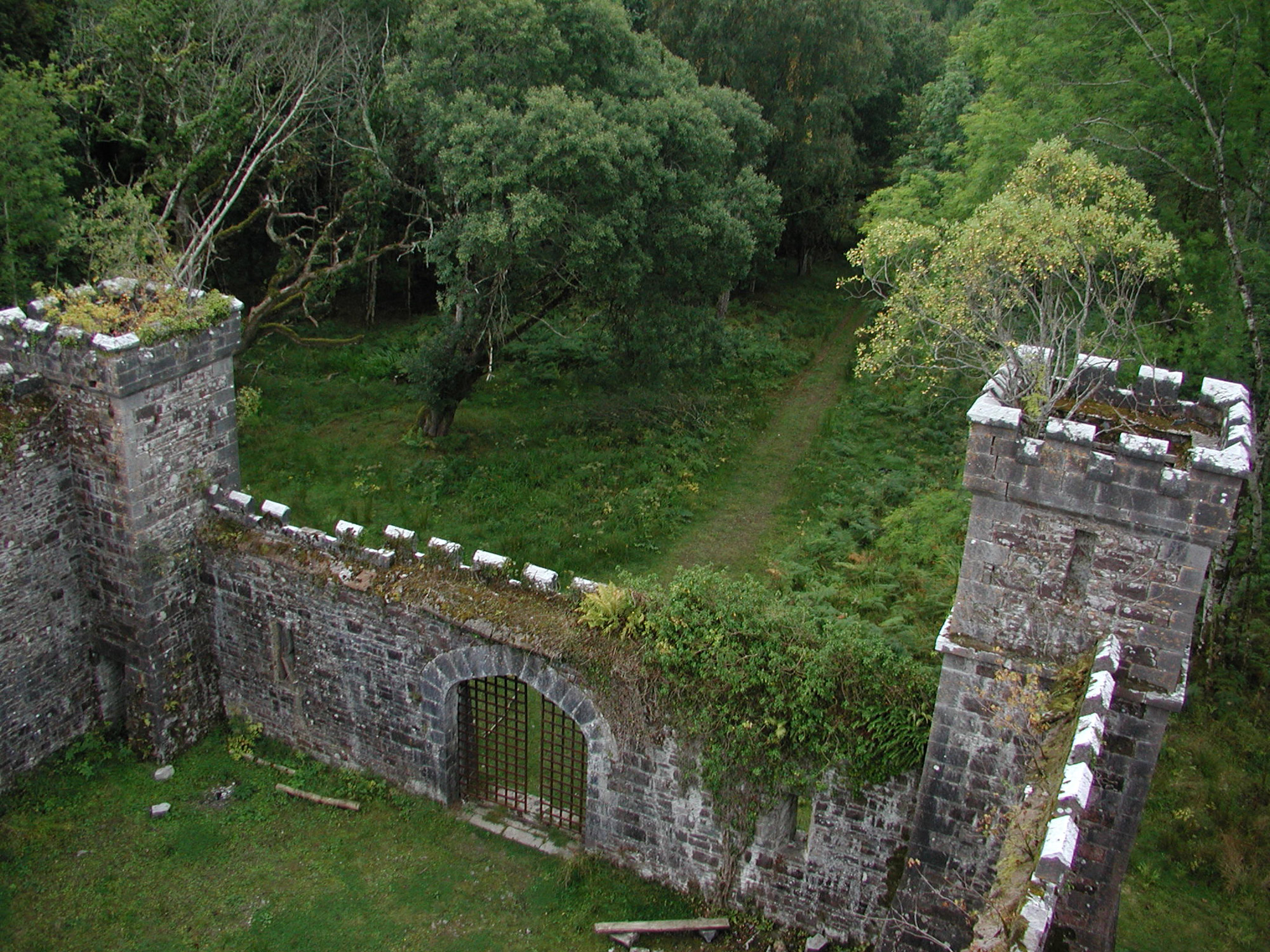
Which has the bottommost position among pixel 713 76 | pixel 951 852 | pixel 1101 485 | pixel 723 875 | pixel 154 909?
pixel 154 909

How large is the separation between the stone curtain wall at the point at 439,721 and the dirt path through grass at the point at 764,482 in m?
7.69

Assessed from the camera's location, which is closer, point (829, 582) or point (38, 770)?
point (38, 770)

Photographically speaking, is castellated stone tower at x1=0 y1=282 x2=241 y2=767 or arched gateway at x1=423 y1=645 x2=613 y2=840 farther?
castellated stone tower at x1=0 y1=282 x2=241 y2=767

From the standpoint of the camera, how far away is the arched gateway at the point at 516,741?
44.5 feet

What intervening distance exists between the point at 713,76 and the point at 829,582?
2075cm

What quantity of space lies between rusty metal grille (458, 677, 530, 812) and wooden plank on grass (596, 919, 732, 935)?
228 cm

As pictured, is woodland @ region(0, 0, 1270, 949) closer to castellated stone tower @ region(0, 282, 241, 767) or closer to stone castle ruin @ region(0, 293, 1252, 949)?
stone castle ruin @ region(0, 293, 1252, 949)

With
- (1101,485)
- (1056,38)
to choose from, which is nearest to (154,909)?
(1101,485)

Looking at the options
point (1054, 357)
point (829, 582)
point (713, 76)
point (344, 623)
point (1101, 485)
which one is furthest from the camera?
point (713, 76)

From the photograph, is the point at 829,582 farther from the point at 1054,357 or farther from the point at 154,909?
the point at 154,909

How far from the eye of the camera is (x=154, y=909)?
1352cm

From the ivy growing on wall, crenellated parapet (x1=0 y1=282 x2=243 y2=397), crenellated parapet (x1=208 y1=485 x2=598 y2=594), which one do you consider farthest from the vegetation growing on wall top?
the ivy growing on wall

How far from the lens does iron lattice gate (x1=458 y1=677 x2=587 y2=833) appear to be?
47.7 feet

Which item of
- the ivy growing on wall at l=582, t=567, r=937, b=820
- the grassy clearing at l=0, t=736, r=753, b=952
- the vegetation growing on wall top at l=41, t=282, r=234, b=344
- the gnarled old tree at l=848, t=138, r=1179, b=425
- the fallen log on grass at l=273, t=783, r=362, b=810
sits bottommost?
the grassy clearing at l=0, t=736, r=753, b=952
